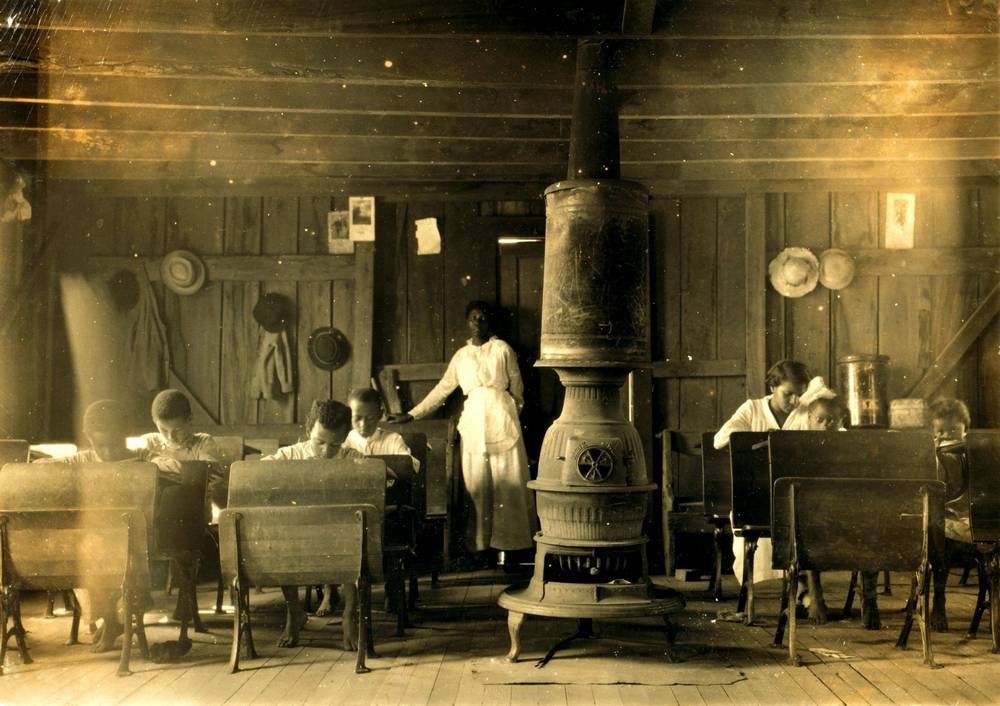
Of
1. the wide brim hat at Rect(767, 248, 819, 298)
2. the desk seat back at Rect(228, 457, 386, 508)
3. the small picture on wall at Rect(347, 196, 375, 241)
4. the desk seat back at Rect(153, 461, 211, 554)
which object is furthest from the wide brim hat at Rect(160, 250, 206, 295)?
the wide brim hat at Rect(767, 248, 819, 298)

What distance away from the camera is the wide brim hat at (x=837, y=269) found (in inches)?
344

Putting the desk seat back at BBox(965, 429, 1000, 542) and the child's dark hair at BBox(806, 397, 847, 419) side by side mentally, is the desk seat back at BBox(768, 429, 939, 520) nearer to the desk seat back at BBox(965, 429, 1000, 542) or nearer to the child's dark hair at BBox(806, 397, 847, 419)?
→ the desk seat back at BBox(965, 429, 1000, 542)

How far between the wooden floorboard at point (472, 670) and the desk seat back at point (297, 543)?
48 centimetres

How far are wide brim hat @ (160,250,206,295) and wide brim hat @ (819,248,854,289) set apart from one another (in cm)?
535

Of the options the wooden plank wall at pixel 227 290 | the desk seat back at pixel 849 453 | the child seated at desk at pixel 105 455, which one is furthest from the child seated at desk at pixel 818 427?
the wooden plank wall at pixel 227 290

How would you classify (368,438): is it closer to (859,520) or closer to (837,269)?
(859,520)

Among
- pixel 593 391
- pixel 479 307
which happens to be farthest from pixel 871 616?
pixel 479 307

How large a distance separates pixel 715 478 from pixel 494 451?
183cm

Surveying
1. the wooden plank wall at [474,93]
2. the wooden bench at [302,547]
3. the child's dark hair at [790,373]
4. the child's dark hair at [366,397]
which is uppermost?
the wooden plank wall at [474,93]

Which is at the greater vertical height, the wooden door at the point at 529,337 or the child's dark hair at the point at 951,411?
the wooden door at the point at 529,337

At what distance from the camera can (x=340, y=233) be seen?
881cm

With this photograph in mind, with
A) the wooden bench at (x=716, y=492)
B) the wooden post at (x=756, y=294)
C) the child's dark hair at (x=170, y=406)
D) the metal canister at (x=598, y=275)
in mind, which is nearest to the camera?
the metal canister at (x=598, y=275)

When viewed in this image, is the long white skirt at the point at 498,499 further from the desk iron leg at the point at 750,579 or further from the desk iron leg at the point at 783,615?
the desk iron leg at the point at 783,615

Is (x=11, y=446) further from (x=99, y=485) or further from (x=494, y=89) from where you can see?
(x=494, y=89)
